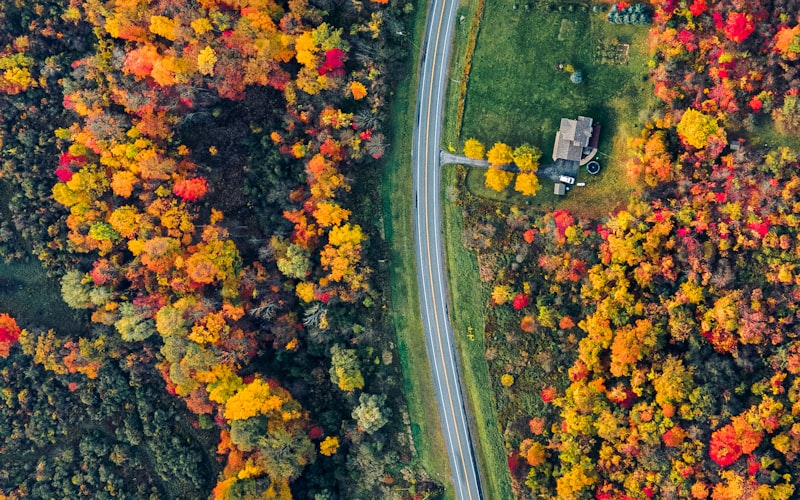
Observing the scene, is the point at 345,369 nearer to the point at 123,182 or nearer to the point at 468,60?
the point at 123,182

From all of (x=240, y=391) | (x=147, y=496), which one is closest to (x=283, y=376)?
(x=240, y=391)

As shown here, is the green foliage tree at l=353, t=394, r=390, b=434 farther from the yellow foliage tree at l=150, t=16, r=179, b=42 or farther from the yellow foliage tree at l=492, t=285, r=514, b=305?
the yellow foliage tree at l=150, t=16, r=179, b=42

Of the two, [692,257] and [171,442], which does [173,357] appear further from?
[692,257]

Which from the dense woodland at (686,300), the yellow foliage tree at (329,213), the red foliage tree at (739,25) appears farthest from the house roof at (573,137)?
the yellow foliage tree at (329,213)

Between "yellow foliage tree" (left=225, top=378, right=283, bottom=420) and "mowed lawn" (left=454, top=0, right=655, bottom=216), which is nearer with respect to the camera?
"yellow foliage tree" (left=225, top=378, right=283, bottom=420)

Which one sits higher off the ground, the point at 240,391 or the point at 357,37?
the point at 357,37

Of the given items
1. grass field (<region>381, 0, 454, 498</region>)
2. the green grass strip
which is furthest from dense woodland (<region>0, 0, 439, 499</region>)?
the green grass strip
